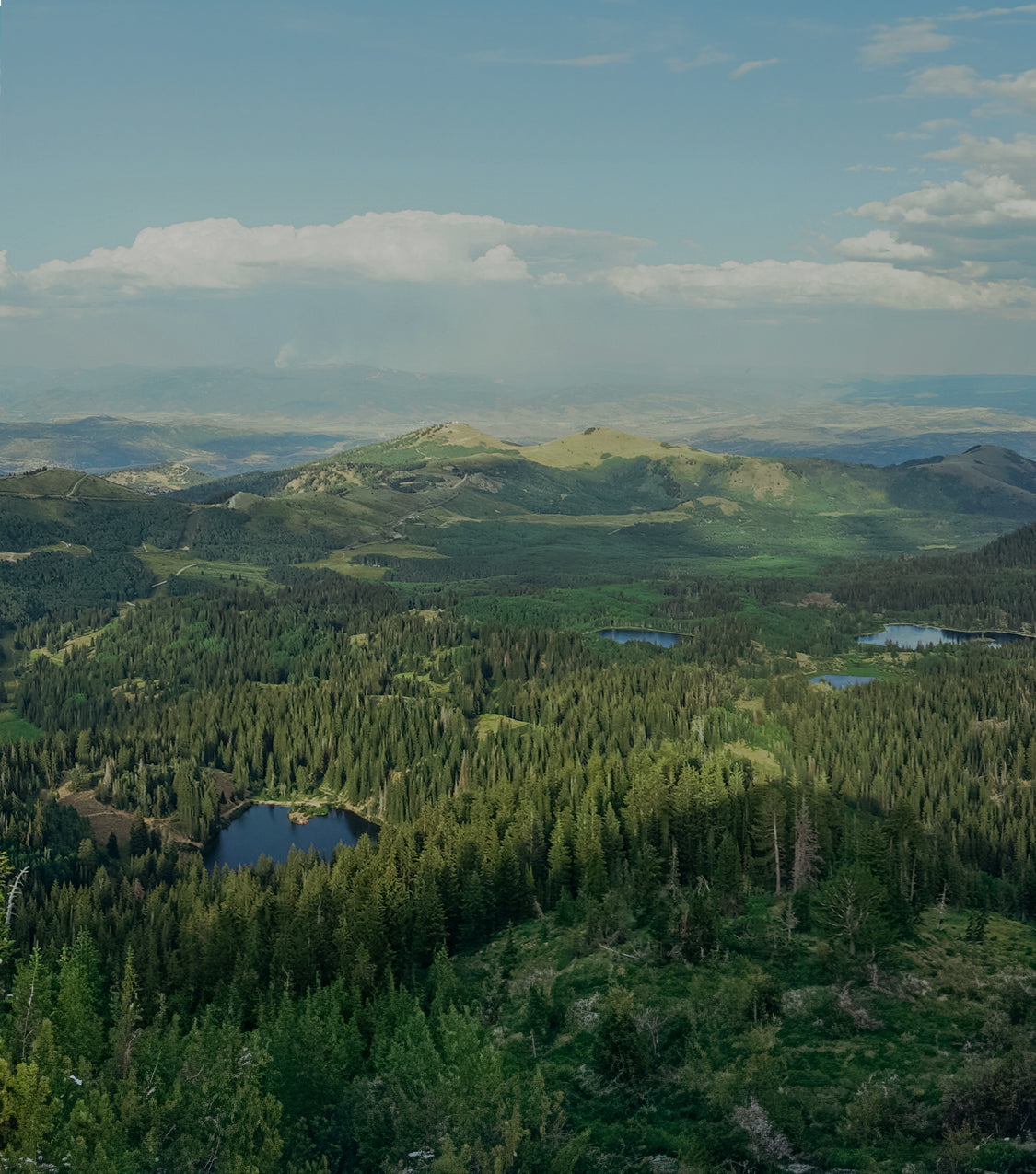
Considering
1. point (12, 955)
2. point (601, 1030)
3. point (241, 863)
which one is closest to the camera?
point (601, 1030)

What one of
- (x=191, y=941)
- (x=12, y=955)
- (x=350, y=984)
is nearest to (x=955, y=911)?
(x=350, y=984)

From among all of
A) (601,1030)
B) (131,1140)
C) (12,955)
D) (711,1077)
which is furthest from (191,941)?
(711,1077)

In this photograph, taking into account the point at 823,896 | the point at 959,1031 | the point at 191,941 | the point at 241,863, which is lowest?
the point at 241,863

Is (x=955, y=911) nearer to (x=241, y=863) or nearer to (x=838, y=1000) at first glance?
(x=838, y=1000)

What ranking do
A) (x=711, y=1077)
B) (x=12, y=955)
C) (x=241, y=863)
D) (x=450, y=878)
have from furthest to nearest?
(x=241, y=863) < (x=450, y=878) < (x=12, y=955) < (x=711, y=1077)

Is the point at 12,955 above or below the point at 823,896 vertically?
below

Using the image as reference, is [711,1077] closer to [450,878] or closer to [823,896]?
[823,896]

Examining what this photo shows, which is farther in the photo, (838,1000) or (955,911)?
(955,911)

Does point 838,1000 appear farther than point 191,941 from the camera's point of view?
No

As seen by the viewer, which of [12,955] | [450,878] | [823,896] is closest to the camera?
[823,896]
